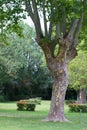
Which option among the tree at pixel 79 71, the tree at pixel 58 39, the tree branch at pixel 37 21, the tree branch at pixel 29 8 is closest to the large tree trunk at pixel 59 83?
the tree at pixel 58 39

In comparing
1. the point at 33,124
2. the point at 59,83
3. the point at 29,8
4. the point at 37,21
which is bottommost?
the point at 33,124

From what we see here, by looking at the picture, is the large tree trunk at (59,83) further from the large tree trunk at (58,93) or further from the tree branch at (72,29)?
the tree branch at (72,29)

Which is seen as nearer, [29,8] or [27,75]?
[29,8]

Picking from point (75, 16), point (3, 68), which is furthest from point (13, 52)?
Result: point (75, 16)

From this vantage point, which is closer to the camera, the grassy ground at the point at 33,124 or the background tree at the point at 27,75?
the grassy ground at the point at 33,124

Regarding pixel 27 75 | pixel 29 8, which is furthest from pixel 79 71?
pixel 29 8

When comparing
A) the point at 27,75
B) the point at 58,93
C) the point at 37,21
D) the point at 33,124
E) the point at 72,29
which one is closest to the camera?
the point at 33,124

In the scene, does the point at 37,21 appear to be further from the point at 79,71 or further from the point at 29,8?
the point at 79,71

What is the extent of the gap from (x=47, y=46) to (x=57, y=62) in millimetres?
1016

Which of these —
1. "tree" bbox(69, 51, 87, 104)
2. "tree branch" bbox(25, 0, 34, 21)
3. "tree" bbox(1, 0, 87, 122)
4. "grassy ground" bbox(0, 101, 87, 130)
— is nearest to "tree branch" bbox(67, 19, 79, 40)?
"tree" bbox(1, 0, 87, 122)

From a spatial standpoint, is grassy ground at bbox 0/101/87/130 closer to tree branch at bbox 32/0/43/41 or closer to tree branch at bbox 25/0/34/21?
tree branch at bbox 32/0/43/41

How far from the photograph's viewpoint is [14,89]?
2405 inches

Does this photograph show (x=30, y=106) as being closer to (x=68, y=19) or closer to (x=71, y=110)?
(x=71, y=110)

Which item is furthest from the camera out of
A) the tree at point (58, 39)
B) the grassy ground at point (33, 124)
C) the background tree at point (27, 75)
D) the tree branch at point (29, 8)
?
the background tree at point (27, 75)
